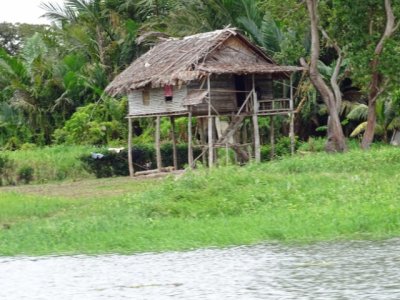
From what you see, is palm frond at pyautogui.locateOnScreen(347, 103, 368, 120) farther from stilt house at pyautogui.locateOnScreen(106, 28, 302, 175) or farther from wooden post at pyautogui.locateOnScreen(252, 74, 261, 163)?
wooden post at pyautogui.locateOnScreen(252, 74, 261, 163)

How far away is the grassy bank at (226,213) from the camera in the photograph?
1234 cm

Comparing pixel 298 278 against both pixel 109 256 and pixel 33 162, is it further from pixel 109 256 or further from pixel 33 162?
pixel 33 162

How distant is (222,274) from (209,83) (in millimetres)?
19504

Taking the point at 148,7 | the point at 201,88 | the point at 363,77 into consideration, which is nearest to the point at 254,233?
the point at 363,77

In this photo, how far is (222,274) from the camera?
31.7 ft

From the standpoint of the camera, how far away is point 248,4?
33.2m

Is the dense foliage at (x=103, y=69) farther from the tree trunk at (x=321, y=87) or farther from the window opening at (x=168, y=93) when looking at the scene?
the window opening at (x=168, y=93)

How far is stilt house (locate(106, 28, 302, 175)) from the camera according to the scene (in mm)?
28734

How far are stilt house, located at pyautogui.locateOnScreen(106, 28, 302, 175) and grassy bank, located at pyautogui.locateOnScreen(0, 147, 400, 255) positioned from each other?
8.41 metres

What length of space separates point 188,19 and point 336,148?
477 inches

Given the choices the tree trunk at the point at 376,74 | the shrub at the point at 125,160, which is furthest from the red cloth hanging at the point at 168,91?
the tree trunk at the point at 376,74

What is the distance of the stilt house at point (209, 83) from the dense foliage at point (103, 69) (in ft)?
4.75

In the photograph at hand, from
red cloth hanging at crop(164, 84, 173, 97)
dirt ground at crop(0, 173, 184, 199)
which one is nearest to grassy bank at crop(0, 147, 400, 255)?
dirt ground at crop(0, 173, 184, 199)

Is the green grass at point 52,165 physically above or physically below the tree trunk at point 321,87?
below
